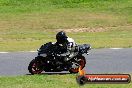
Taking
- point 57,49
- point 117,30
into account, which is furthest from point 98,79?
point 117,30

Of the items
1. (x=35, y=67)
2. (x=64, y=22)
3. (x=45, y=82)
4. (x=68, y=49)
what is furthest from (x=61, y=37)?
(x=64, y=22)

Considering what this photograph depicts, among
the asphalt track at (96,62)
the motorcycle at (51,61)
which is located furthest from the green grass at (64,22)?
the motorcycle at (51,61)

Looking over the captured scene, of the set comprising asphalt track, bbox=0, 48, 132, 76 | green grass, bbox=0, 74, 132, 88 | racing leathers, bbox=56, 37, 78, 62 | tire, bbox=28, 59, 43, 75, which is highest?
racing leathers, bbox=56, 37, 78, 62

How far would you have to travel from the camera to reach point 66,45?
57.8 feet

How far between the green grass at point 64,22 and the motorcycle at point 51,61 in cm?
740

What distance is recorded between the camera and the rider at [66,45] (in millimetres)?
17422

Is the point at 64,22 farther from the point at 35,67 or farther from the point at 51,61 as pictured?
the point at 35,67

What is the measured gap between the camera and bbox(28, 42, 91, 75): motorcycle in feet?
58.1

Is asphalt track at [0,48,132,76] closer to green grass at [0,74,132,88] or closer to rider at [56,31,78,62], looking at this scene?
rider at [56,31,78,62]

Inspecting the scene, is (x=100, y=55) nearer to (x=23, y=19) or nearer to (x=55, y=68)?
(x=55, y=68)

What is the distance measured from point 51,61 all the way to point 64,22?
70.1ft

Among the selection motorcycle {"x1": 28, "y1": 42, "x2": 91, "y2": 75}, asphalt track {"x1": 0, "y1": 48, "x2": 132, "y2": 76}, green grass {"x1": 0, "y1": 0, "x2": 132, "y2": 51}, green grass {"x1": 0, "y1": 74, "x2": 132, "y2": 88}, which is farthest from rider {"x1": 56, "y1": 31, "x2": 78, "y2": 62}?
green grass {"x1": 0, "y1": 0, "x2": 132, "y2": 51}

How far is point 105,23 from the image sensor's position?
38812 millimetres

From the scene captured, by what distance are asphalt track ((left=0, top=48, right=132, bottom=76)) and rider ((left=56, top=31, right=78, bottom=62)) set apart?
3.41ft
